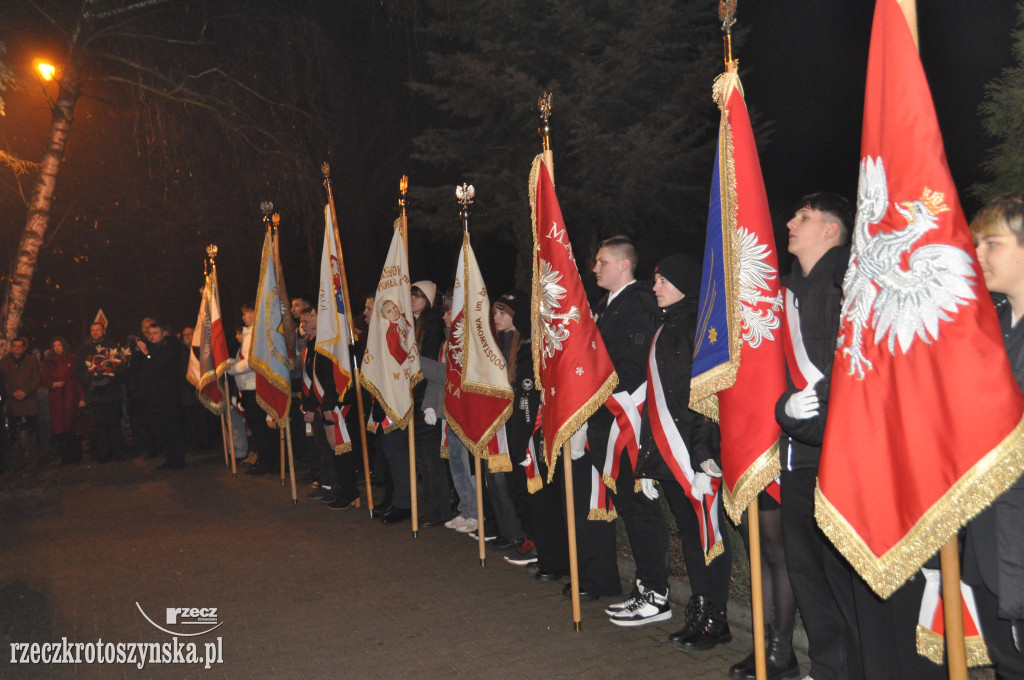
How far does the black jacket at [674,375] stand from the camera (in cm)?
494

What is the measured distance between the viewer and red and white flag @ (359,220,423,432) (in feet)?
27.5

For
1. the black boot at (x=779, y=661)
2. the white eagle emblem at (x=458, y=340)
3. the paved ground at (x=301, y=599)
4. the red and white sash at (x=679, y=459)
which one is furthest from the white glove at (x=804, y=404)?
the white eagle emblem at (x=458, y=340)

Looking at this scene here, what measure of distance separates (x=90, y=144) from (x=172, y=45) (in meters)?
3.34

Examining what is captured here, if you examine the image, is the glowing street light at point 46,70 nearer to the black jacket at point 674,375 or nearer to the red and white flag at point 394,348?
the red and white flag at point 394,348

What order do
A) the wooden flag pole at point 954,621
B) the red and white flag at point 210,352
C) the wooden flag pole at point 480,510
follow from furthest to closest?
the red and white flag at point 210,352, the wooden flag pole at point 480,510, the wooden flag pole at point 954,621

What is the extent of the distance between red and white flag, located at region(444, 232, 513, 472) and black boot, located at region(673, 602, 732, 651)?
8.25ft

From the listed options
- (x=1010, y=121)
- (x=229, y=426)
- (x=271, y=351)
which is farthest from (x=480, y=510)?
(x=229, y=426)

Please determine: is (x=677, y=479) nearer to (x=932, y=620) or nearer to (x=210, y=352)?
(x=932, y=620)

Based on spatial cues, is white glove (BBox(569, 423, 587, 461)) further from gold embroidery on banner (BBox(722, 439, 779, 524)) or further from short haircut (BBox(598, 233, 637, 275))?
gold embroidery on banner (BBox(722, 439, 779, 524))

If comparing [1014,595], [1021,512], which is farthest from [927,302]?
[1014,595]

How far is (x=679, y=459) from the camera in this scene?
4918 mm

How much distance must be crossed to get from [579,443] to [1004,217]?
3494 millimetres

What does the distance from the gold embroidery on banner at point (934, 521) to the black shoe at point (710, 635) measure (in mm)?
2206

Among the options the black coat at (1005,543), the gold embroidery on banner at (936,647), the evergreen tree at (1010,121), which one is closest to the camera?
the black coat at (1005,543)
